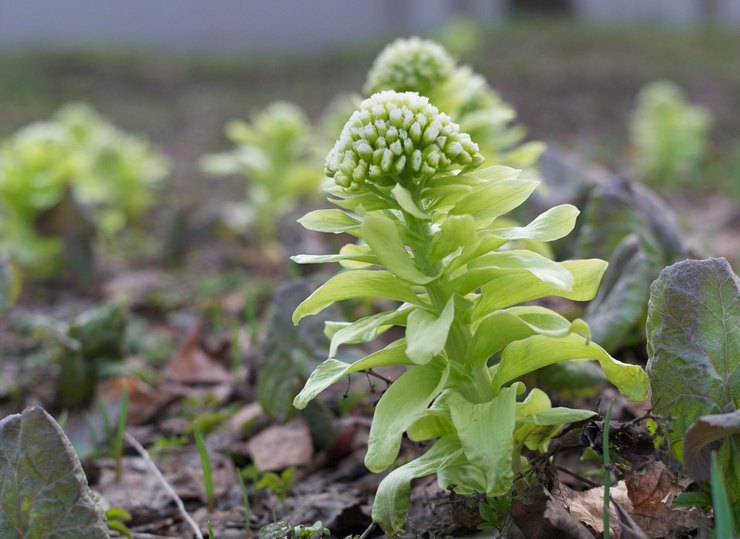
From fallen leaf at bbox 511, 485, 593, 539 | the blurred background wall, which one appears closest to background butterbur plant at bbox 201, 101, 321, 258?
fallen leaf at bbox 511, 485, 593, 539

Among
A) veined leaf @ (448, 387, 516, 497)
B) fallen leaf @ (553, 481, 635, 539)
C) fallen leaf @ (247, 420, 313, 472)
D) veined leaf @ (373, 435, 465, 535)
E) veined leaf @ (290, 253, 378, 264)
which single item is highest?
veined leaf @ (290, 253, 378, 264)

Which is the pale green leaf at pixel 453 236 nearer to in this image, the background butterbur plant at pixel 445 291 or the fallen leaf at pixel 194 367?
the background butterbur plant at pixel 445 291

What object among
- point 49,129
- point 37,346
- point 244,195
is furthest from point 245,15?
point 37,346

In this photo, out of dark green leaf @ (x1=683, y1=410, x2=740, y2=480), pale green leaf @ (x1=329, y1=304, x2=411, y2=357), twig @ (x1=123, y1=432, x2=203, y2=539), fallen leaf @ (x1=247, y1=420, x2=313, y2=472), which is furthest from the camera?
fallen leaf @ (x1=247, y1=420, x2=313, y2=472)

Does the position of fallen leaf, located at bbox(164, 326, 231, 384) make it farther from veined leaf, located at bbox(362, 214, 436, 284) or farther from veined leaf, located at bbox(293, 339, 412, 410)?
veined leaf, located at bbox(362, 214, 436, 284)

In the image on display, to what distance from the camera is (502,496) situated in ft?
3.91

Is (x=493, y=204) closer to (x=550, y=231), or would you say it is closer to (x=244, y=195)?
(x=550, y=231)

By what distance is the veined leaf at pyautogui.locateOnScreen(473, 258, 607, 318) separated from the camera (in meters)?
1.17

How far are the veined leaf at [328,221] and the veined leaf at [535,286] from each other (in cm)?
23

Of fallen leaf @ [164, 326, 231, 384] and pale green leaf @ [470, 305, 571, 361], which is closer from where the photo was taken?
pale green leaf @ [470, 305, 571, 361]

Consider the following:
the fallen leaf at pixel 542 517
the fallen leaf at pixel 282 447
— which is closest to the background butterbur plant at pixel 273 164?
the fallen leaf at pixel 282 447

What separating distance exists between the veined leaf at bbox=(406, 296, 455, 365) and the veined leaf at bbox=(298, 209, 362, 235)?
7.1 inches

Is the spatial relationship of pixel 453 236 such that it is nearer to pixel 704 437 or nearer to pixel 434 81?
pixel 704 437

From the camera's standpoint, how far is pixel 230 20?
14.3m
